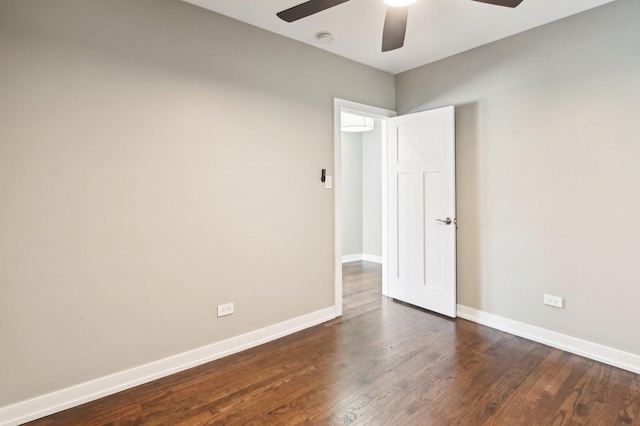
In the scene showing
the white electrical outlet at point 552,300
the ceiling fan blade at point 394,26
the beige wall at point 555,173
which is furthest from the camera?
the white electrical outlet at point 552,300

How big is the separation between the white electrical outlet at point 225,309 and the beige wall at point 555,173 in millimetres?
2290

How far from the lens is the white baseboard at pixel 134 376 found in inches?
74.9

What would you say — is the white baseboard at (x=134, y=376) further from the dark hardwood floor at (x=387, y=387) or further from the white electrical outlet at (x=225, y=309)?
the white electrical outlet at (x=225, y=309)

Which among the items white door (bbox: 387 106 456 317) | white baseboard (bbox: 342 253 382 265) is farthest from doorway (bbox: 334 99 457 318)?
white baseboard (bbox: 342 253 382 265)

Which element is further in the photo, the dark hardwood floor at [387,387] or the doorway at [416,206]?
the doorway at [416,206]

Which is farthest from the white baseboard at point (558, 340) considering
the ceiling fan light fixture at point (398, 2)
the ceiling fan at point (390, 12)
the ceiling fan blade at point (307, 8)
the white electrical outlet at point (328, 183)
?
the ceiling fan blade at point (307, 8)

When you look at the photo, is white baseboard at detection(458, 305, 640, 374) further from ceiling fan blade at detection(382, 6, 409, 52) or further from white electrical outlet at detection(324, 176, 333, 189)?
ceiling fan blade at detection(382, 6, 409, 52)

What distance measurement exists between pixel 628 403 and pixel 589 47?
248cm

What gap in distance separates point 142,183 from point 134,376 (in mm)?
1288

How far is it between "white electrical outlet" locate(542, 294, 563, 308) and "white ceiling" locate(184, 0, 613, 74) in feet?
7.40

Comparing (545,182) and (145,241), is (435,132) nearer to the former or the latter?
(545,182)

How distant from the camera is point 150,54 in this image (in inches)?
90.0

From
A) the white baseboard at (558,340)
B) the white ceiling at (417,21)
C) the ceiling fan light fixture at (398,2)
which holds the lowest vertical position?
the white baseboard at (558,340)

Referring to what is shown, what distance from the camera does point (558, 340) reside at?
9.09 feet
